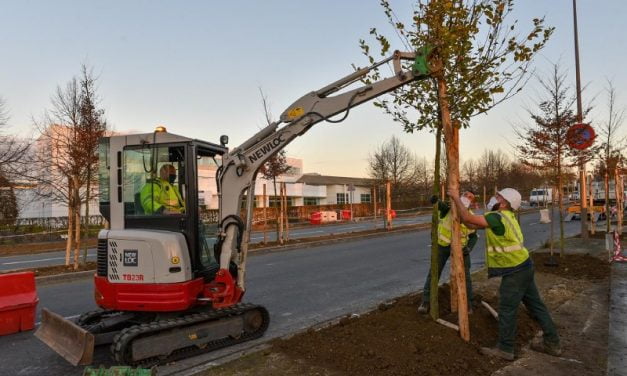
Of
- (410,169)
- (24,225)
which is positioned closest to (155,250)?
(24,225)

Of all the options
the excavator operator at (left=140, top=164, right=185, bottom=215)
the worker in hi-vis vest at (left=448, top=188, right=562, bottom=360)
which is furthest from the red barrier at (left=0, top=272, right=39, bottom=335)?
the worker in hi-vis vest at (left=448, top=188, right=562, bottom=360)

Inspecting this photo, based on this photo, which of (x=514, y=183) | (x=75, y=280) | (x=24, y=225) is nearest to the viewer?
(x=75, y=280)

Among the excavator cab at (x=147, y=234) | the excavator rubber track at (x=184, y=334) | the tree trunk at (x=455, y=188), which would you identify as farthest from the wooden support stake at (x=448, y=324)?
the excavator cab at (x=147, y=234)

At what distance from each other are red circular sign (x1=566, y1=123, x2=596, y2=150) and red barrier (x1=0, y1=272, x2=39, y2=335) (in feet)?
36.2

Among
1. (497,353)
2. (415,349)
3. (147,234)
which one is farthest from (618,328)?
(147,234)

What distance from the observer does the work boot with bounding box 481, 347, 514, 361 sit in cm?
452

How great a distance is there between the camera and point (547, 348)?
474 cm

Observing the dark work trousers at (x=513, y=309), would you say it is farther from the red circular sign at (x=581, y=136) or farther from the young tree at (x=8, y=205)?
the young tree at (x=8, y=205)

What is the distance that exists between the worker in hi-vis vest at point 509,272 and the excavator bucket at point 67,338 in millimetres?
4006

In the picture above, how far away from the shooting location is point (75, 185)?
1252 centimetres

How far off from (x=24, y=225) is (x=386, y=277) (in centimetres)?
2291

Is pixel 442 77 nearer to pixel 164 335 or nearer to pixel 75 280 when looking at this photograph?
pixel 164 335

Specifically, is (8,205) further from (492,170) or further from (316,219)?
(492,170)

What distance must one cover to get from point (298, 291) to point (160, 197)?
4.16 metres
